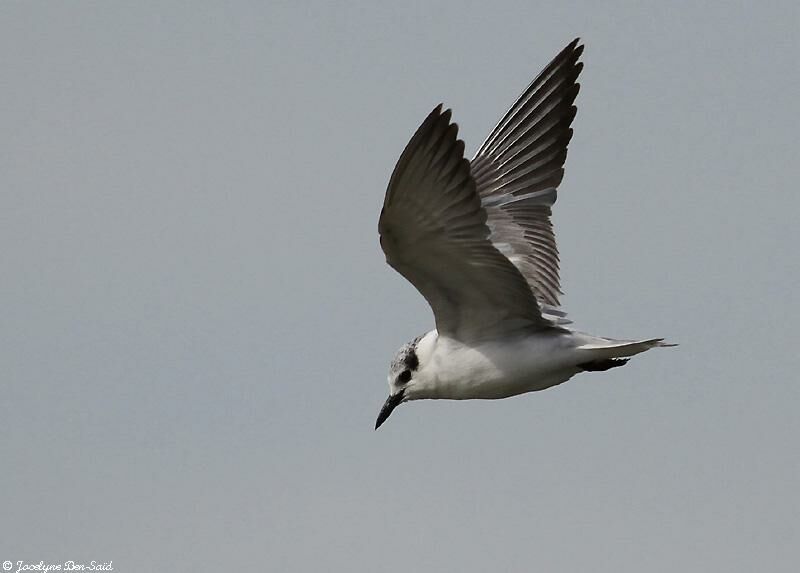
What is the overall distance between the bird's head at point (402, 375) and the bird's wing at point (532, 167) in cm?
159

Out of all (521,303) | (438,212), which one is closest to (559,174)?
(521,303)

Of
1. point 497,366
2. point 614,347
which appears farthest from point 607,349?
point 497,366

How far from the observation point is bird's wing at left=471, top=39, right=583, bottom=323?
1513 centimetres

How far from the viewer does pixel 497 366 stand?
13.4m

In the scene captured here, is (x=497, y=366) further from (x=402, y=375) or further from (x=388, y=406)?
(x=388, y=406)

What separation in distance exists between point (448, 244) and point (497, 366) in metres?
1.46

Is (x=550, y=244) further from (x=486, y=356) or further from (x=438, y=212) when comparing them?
(x=438, y=212)

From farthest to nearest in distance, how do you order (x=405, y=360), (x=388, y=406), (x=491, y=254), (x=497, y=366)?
(x=388, y=406), (x=405, y=360), (x=497, y=366), (x=491, y=254)

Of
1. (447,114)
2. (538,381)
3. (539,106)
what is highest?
(539,106)

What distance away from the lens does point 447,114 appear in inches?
464

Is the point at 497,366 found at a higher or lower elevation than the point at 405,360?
lower

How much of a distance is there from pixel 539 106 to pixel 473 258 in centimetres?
369

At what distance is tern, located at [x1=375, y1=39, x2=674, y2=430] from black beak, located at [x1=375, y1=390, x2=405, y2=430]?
0.04 ft

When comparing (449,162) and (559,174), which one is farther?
(559,174)
